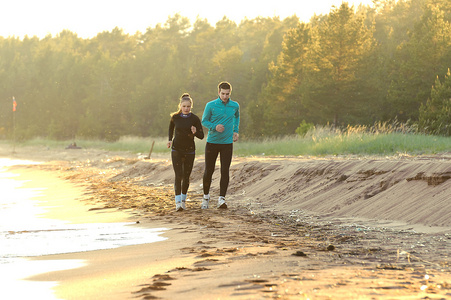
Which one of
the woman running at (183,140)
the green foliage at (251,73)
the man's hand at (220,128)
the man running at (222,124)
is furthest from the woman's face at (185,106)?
the green foliage at (251,73)

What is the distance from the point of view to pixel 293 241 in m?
6.12

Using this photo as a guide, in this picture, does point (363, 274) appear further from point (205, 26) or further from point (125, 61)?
point (205, 26)

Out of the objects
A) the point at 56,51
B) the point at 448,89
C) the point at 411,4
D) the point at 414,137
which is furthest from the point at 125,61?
the point at 414,137

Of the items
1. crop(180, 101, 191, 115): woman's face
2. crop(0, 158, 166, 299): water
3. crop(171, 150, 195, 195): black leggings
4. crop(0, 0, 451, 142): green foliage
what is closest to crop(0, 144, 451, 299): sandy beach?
crop(0, 158, 166, 299): water

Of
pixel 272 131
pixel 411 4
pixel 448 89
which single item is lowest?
pixel 272 131

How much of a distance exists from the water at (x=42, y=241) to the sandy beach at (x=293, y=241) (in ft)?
0.68

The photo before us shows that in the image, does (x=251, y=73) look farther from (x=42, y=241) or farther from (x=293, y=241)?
(x=293, y=241)

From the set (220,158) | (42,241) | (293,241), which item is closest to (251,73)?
(220,158)

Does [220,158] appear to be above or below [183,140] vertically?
below

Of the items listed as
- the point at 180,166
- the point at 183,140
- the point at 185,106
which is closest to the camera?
the point at 185,106

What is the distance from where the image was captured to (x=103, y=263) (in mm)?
5266

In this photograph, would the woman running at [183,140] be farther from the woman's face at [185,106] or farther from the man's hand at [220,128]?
the man's hand at [220,128]

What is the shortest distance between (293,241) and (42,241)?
117 inches

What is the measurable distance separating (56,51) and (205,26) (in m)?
28.6
